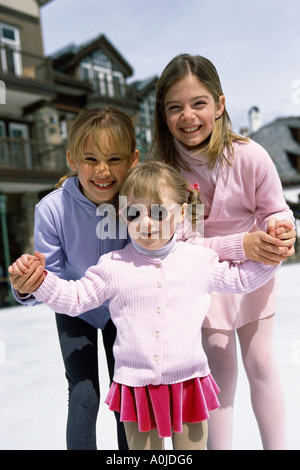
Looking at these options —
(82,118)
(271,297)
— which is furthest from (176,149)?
(271,297)

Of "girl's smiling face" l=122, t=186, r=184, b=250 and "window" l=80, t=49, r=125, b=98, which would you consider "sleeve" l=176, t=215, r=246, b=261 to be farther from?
"window" l=80, t=49, r=125, b=98

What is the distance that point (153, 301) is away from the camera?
3.92 feet

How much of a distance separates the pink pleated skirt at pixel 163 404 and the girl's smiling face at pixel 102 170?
0.56 meters

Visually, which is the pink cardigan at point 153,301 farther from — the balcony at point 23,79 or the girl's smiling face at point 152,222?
the balcony at point 23,79

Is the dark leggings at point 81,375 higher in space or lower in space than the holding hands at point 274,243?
lower

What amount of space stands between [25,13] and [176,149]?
12.7 meters

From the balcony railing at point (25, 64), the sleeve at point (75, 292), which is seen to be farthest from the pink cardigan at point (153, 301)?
the balcony railing at point (25, 64)

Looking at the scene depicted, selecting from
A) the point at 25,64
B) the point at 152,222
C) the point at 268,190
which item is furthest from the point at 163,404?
the point at 25,64

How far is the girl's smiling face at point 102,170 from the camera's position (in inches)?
52.3

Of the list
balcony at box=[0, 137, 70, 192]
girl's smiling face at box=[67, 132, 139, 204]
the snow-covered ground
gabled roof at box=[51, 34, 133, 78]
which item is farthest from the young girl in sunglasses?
gabled roof at box=[51, 34, 133, 78]

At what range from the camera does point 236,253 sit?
127cm

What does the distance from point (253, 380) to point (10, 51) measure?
11.6 meters

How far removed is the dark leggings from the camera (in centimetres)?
135
